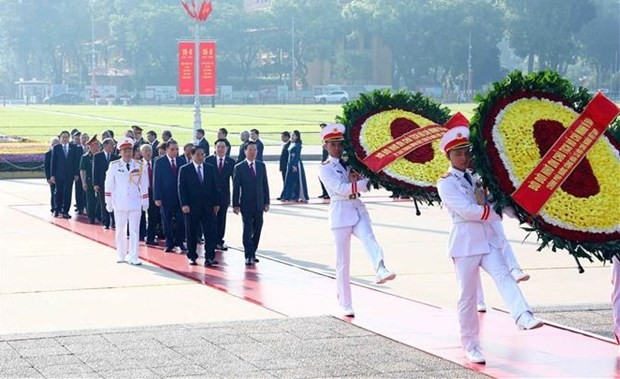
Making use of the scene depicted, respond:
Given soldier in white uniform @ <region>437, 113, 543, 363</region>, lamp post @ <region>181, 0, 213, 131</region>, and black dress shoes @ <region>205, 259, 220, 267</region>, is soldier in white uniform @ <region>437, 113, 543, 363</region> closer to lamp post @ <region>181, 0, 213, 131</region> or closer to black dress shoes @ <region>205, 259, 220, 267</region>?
black dress shoes @ <region>205, 259, 220, 267</region>

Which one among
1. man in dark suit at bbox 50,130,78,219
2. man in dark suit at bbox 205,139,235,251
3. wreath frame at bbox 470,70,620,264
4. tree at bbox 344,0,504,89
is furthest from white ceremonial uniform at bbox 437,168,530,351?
tree at bbox 344,0,504,89

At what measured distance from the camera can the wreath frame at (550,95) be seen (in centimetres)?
905

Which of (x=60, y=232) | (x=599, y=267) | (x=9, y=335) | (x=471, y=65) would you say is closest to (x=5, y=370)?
(x=9, y=335)

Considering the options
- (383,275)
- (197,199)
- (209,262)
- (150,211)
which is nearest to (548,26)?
(150,211)

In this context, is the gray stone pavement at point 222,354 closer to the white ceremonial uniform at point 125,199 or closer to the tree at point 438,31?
the white ceremonial uniform at point 125,199

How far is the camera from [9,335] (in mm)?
10391

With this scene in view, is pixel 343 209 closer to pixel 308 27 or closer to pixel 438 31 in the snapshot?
pixel 438 31

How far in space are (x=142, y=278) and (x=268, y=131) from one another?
1707 inches

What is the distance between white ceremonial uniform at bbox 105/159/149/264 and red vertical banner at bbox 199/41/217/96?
Result: 17.1 metres

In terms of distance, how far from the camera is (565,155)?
29.7 ft

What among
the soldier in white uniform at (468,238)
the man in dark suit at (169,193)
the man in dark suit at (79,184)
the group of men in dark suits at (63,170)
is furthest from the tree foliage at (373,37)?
the soldier in white uniform at (468,238)

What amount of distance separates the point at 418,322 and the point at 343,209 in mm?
1161

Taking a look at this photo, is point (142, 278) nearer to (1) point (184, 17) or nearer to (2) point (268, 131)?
(2) point (268, 131)

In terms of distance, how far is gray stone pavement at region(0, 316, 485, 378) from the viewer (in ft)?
29.3
